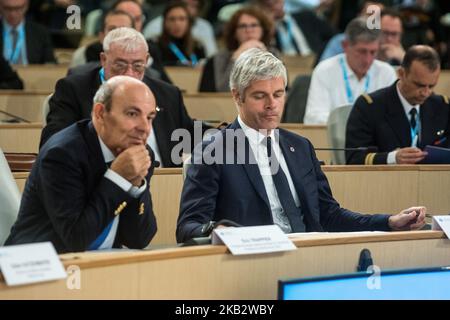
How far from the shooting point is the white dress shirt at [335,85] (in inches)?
Answer: 276

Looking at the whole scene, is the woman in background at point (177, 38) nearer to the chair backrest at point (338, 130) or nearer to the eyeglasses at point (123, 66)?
the chair backrest at point (338, 130)

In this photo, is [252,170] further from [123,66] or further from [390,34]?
[390,34]

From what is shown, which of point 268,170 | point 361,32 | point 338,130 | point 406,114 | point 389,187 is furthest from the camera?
point 361,32

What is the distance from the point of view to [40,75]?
7.87 m

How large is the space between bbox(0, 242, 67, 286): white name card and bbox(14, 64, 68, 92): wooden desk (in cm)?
520

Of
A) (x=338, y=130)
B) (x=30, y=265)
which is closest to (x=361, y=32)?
(x=338, y=130)

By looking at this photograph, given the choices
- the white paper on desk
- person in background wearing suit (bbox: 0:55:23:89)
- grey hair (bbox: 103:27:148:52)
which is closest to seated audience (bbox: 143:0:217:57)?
person in background wearing suit (bbox: 0:55:23:89)

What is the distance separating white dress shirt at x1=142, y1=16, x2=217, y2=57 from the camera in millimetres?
9688

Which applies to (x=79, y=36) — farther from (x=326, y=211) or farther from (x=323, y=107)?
(x=326, y=211)

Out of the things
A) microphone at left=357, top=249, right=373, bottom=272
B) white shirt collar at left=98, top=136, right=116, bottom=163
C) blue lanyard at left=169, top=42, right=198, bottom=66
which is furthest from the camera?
blue lanyard at left=169, top=42, right=198, bottom=66

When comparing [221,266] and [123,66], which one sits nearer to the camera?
[221,266]

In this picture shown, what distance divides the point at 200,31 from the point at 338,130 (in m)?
4.04

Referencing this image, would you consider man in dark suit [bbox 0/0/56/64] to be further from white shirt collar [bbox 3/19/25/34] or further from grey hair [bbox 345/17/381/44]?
grey hair [bbox 345/17/381/44]
